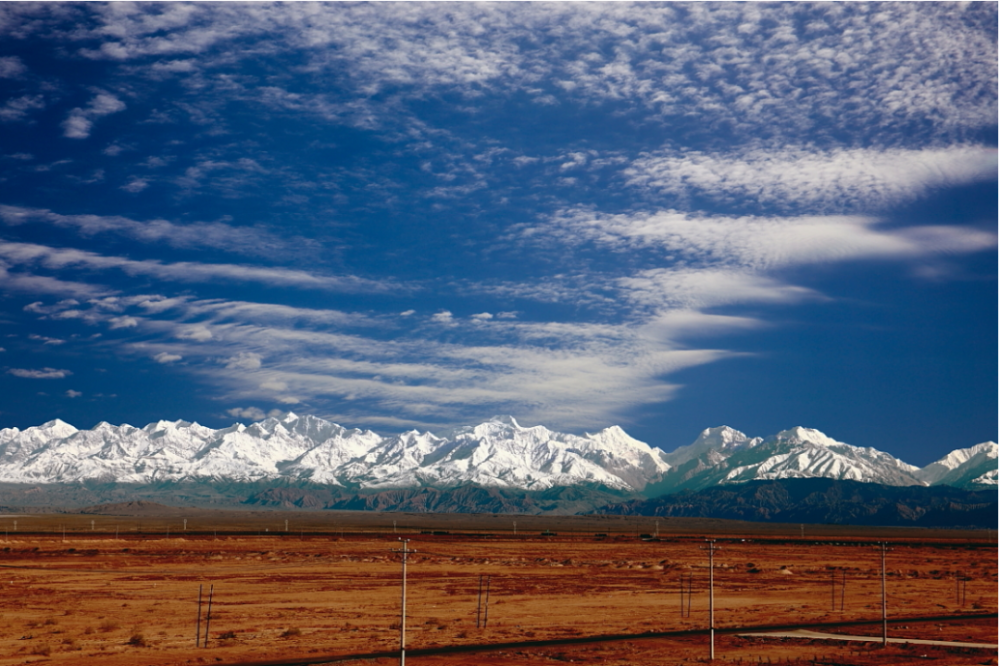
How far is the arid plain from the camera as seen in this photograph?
4128 centimetres

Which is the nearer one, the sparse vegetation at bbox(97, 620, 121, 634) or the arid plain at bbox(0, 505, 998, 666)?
the arid plain at bbox(0, 505, 998, 666)

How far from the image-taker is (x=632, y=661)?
39219 mm

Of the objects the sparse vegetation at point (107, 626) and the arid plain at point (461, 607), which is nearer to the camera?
the arid plain at point (461, 607)

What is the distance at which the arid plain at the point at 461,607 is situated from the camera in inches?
1625

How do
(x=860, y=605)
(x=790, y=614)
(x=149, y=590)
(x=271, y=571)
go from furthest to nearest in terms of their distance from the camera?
1. (x=271, y=571)
2. (x=149, y=590)
3. (x=860, y=605)
4. (x=790, y=614)

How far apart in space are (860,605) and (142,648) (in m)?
47.8

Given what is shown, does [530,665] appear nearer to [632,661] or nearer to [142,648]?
[632,661]

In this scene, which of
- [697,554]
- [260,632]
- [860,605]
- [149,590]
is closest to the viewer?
[260,632]

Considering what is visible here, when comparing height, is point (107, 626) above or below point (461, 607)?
above

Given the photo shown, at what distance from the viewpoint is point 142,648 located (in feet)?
139

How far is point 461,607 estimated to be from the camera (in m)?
59.6

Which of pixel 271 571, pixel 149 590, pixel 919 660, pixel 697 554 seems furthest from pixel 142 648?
pixel 697 554

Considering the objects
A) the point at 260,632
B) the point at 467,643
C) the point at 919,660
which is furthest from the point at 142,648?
the point at 919,660

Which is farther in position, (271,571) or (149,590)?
(271,571)
